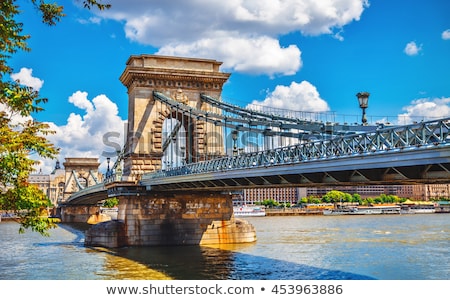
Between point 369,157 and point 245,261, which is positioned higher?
point 369,157

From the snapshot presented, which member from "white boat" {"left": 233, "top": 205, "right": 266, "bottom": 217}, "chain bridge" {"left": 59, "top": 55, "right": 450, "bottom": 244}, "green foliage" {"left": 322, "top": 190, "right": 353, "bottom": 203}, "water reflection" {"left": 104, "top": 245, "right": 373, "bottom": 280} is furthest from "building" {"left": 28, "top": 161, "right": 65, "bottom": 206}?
"water reflection" {"left": 104, "top": 245, "right": 373, "bottom": 280}

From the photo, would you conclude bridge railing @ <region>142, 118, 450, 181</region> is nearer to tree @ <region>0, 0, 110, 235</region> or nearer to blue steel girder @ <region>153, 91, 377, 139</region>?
blue steel girder @ <region>153, 91, 377, 139</region>

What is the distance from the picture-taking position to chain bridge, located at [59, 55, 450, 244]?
17250 millimetres

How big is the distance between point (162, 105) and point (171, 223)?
10.8m

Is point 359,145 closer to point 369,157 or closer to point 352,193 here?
point 369,157

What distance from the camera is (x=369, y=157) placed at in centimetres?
1792

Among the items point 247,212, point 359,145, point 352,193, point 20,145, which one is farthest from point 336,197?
point 20,145

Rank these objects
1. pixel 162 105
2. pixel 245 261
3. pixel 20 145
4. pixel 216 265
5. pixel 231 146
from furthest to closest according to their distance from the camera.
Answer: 1. pixel 162 105
2. pixel 231 146
3. pixel 245 261
4. pixel 216 265
5. pixel 20 145

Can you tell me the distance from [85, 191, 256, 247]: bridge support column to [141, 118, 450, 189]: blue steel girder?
1345 centimetres

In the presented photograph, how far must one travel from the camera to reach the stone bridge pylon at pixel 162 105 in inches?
1795

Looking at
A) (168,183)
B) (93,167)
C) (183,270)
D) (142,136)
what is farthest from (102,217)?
(183,270)

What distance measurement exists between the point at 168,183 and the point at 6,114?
21.1 meters

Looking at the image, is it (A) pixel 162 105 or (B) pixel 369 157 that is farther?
(A) pixel 162 105
